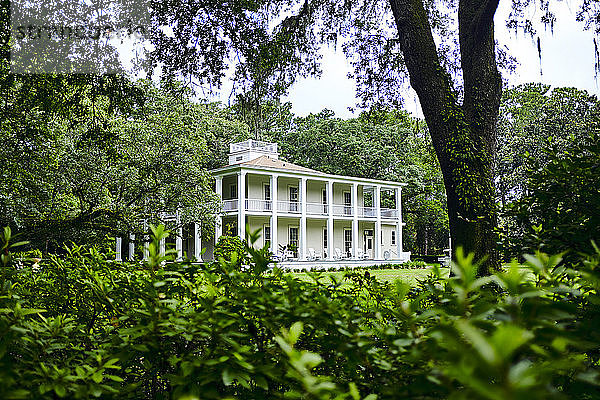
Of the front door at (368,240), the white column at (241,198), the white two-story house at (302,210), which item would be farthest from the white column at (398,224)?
the white column at (241,198)

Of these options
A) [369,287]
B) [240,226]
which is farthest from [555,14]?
[240,226]

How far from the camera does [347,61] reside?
934cm

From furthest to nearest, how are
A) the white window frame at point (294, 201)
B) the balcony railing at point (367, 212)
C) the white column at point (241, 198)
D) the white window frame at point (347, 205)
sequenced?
the balcony railing at point (367, 212) → the white window frame at point (347, 205) → the white window frame at point (294, 201) → the white column at point (241, 198)

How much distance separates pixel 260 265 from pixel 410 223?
1675 inches

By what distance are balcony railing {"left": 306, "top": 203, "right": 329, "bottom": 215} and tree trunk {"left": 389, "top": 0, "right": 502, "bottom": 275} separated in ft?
84.6

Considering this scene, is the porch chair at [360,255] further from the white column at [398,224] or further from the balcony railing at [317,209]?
the balcony railing at [317,209]

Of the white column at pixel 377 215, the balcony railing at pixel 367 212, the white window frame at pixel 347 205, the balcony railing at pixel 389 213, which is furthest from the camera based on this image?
the balcony railing at pixel 389 213

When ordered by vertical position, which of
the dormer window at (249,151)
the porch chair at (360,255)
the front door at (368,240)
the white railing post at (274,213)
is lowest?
the porch chair at (360,255)

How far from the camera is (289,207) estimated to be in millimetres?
31234

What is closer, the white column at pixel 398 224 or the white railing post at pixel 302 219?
the white railing post at pixel 302 219

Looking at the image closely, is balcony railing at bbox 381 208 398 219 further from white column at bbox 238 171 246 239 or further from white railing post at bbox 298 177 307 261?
white column at bbox 238 171 246 239

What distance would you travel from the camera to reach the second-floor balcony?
29.2 m

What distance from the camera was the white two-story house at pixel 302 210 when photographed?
29.1 meters

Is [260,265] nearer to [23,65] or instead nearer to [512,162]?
[23,65]
